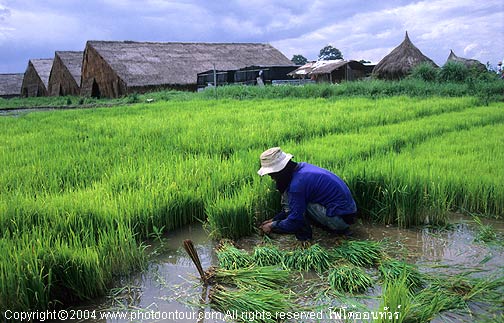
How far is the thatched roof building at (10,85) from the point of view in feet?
103

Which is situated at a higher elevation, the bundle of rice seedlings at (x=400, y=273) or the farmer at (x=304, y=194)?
the farmer at (x=304, y=194)

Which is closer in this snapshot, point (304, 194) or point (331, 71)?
point (304, 194)

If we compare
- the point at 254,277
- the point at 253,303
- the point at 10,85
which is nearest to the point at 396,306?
the point at 253,303

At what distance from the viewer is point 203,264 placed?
2904 mm

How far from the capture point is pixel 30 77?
30.1 m

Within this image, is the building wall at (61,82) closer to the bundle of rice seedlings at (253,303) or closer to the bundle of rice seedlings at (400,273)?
the bundle of rice seedlings at (253,303)

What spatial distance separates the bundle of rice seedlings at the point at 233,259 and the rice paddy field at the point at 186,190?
0.36 feet

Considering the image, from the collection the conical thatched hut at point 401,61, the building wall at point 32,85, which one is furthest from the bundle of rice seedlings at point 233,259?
the building wall at point 32,85

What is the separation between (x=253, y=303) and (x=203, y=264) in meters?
0.79

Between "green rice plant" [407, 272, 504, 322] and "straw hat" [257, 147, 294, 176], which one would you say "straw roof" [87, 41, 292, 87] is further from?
"green rice plant" [407, 272, 504, 322]

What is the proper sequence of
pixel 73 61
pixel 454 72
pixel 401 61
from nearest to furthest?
pixel 454 72, pixel 401 61, pixel 73 61

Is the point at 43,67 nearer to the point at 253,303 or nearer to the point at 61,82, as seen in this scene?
the point at 61,82

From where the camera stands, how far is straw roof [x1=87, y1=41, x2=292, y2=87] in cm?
2053

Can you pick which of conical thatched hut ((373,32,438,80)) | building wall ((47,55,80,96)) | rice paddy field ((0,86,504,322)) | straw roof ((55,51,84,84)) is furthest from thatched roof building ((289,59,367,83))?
building wall ((47,55,80,96))
